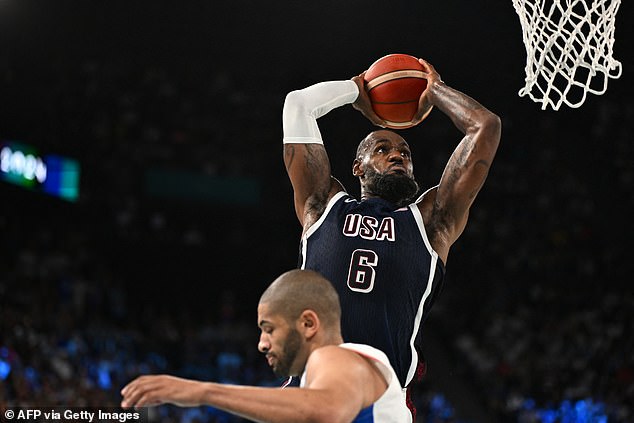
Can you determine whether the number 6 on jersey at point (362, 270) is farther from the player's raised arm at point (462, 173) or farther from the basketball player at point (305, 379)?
the basketball player at point (305, 379)

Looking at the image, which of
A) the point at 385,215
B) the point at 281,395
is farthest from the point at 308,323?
the point at 385,215

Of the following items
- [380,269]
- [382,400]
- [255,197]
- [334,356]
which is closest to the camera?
[334,356]

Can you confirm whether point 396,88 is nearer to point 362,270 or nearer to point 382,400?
point 362,270

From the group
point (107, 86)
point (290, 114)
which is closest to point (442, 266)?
point (290, 114)

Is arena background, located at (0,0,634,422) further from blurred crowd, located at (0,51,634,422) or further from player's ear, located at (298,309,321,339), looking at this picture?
player's ear, located at (298,309,321,339)

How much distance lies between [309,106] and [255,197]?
9.93 metres

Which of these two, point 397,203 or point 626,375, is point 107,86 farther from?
point 397,203

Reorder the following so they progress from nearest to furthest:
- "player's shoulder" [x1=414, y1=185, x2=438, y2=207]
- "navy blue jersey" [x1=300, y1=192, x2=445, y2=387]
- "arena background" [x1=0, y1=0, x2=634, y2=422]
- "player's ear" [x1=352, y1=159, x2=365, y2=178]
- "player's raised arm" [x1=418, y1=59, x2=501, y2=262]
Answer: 1. "navy blue jersey" [x1=300, y1=192, x2=445, y2=387]
2. "player's raised arm" [x1=418, y1=59, x2=501, y2=262]
3. "player's shoulder" [x1=414, y1=185, x2=438, y2=207]
4. "player's ear" [x1=352, y1=159, x2=365, y2=178]
5. "arena background" [x1=0, y1=0, x2=634, y2=422]

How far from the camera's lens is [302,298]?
290 cm

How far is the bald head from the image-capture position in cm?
289

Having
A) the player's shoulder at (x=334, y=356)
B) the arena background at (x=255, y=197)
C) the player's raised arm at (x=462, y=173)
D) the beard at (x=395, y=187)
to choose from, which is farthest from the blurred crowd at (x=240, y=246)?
the player's shoulder at (x=334, y=356)

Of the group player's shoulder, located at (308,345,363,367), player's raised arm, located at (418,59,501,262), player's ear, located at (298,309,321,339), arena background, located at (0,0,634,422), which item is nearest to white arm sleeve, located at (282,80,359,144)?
player's raised arm, located at (418,59,501,262)

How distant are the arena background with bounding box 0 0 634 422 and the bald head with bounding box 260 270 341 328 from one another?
8277 mm

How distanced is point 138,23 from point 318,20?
2.92 metres
